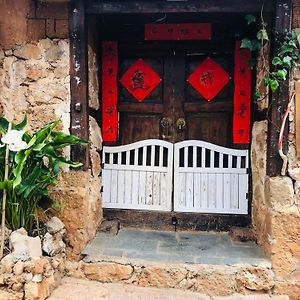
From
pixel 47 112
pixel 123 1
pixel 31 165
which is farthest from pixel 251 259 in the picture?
pixel 123 1

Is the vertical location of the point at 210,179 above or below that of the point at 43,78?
below

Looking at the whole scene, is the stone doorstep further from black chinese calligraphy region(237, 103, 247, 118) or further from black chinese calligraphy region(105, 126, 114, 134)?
black chinese calligraphy region(237, 103, 247, 118)

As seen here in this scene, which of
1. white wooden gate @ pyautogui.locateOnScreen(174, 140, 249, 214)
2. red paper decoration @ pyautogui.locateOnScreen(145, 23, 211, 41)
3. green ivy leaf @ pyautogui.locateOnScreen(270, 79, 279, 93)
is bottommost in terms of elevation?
white wooden gate @ pyautogui.locateOnScreen(174, 140, 249, 214)

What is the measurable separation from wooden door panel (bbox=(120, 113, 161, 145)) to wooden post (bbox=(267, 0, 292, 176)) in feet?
3.77

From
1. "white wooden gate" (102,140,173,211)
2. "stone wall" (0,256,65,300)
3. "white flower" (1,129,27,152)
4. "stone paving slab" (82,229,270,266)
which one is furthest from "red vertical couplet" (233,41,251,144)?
"stone wall" (0,256,65,300)

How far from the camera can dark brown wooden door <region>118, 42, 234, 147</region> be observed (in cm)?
350

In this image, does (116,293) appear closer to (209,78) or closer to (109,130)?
(109,130)

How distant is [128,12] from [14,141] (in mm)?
1344

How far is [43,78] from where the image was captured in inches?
120

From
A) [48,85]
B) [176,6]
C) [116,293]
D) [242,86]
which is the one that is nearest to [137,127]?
[48,85]

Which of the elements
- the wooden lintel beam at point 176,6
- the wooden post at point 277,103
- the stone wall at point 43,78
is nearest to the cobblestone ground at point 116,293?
the stone wall at point 43,78

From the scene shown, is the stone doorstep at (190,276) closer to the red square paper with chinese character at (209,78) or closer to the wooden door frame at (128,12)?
the wooden door frame at (128,12)

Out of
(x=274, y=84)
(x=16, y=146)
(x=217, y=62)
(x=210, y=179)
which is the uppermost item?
(x=217, y=62)

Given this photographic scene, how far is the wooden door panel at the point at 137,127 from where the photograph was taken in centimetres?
359
